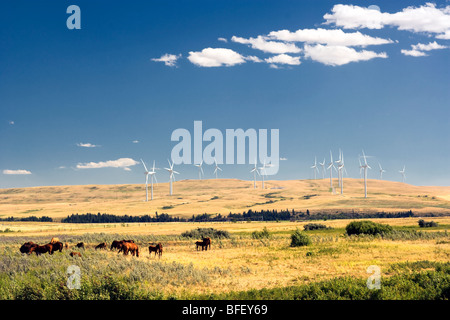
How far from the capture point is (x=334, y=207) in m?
159

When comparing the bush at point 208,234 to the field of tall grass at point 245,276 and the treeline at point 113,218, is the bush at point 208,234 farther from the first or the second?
the treeline at point 113,218

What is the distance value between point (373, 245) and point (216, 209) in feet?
405

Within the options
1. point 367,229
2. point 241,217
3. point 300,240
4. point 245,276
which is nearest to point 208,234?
point 300,240

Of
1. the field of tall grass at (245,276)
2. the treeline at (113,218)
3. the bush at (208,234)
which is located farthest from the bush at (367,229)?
the treeline at (113,218)

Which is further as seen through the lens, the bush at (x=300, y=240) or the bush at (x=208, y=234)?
the bush at (x=208, y=234)

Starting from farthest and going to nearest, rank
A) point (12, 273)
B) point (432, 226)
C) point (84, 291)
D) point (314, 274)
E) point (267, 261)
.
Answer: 1. point (432, 226)
2. point (267, 261)
3. point (314, 274)
4. point (12, 273)
5. point (84, 291)

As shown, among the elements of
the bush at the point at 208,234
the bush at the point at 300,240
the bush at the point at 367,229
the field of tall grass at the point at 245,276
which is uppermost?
the field of tall grass at the point at 245,276

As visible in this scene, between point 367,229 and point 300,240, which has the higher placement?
point 300,240

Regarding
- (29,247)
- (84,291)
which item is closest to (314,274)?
(84,291)

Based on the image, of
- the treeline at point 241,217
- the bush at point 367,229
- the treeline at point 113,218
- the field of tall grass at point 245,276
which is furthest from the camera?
the treeline at point 113,218

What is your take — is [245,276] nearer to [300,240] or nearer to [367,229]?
[300,240]
